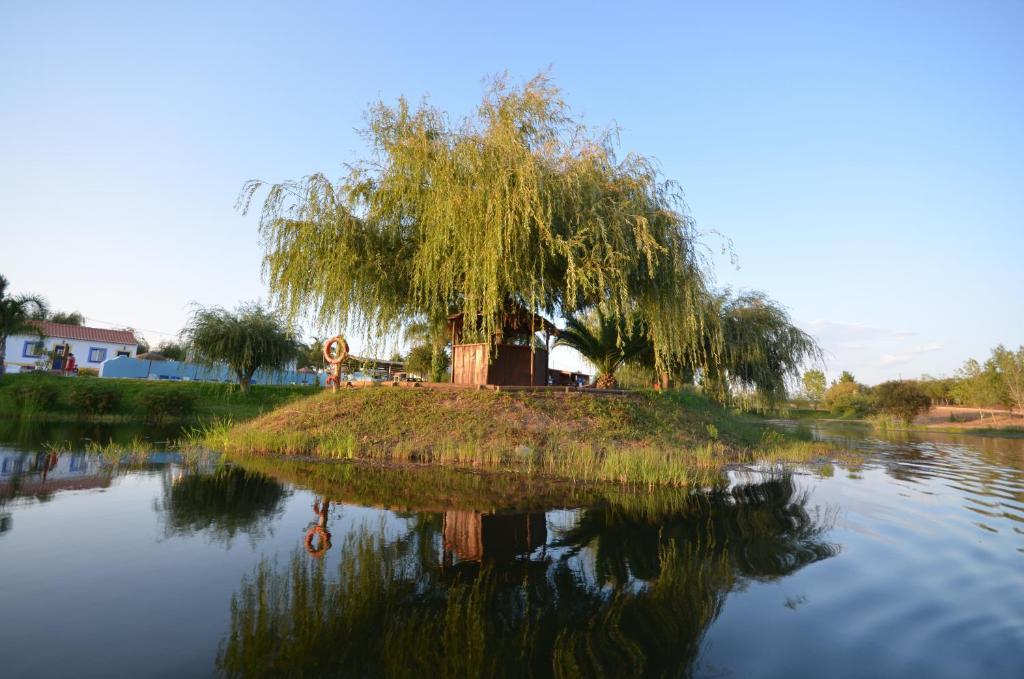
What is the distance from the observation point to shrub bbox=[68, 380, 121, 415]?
25.3 m

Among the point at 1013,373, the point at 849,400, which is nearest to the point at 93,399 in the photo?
the point at 1013,373

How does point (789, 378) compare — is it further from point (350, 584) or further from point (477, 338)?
point (350, 584)

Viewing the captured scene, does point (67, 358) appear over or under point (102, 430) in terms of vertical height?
over

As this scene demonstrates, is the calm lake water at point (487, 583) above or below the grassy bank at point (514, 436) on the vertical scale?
below

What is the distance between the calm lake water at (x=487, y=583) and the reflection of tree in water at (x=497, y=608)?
0.02 metres

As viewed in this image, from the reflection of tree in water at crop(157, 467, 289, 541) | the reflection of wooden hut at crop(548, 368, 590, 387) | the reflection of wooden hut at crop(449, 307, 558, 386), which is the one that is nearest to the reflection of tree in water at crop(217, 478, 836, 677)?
the reflection of tree in water at crop(157, 467, 289, 541)

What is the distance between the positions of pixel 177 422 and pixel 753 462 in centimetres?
2559

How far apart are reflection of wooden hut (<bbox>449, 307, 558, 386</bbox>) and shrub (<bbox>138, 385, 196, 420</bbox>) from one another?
1710 cm

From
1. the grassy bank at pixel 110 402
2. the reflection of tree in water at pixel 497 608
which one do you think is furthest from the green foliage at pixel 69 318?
the reflection of tree in water at pixel 497 608

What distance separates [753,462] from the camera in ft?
50.2

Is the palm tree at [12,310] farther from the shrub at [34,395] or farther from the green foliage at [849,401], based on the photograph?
the green foliage at [849,401]

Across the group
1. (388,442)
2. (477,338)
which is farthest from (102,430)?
(477,338)

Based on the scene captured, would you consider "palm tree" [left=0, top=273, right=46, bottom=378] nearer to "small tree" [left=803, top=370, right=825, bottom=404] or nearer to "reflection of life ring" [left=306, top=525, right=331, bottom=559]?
"reflection of life ring" [left=306, top=525, right=331, bottom=559]

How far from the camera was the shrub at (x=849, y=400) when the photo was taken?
200 feet
